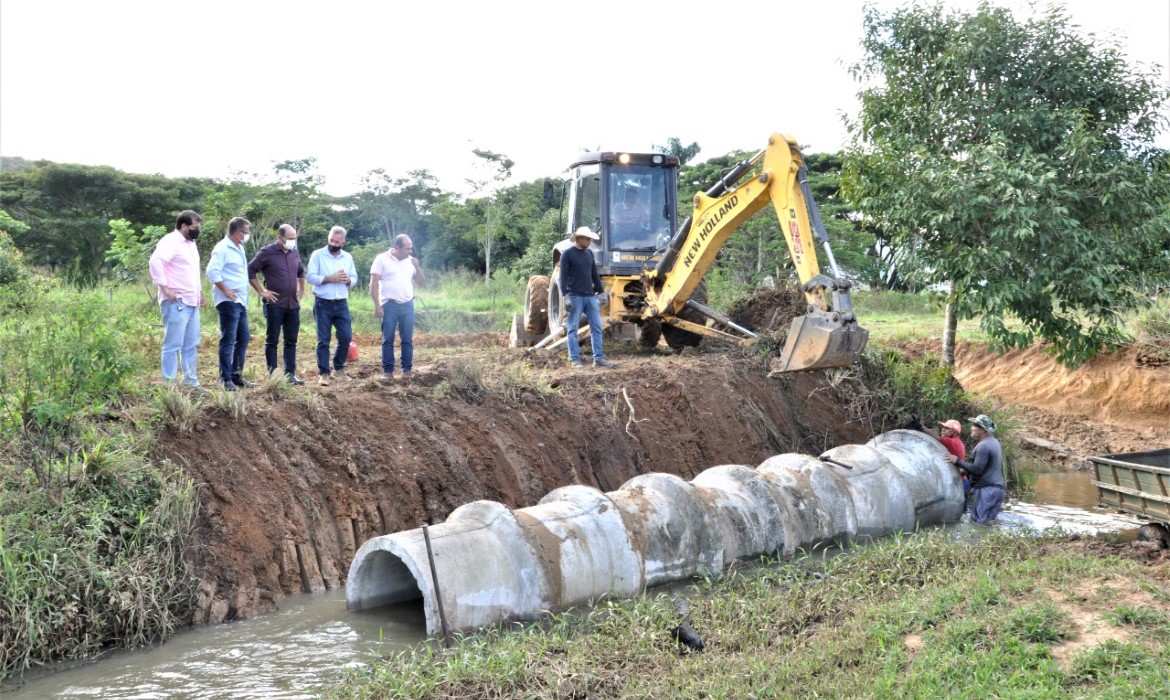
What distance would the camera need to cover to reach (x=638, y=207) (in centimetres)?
1458

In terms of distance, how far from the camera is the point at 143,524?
6855 millimetres

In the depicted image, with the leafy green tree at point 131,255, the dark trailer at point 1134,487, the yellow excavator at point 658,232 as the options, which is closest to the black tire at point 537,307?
the yellow excavator at point 658,232

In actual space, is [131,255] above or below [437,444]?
above

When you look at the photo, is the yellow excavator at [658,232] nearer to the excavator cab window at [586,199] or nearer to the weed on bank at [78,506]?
the excavator cab window at [586,199]

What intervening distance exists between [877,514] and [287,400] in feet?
18.6

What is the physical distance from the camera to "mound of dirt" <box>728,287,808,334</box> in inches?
565

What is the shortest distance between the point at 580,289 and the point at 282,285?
376 cm

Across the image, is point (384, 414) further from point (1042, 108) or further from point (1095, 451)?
point (1095, 451)

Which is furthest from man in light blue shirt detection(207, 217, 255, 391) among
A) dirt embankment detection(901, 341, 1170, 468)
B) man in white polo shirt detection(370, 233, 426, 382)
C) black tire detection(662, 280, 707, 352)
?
dirt embankment detection(901, 341, 1170, 468)

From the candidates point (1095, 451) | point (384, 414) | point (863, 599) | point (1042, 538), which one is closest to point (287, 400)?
point (384, 414)

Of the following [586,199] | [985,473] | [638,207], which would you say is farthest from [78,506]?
[638,207]

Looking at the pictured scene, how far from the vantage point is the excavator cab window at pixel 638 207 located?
14.4 m

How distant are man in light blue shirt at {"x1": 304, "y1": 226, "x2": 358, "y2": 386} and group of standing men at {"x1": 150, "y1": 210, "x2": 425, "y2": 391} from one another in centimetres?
1

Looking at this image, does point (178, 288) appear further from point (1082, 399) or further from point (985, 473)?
point (1082, 399)
